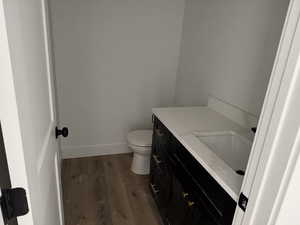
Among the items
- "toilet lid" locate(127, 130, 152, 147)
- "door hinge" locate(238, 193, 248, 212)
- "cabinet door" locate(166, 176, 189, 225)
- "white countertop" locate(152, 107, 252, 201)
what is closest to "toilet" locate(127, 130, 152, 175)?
"toilet lid" locate(127, 130, 152, 147)

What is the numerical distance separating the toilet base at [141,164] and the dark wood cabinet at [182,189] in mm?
320

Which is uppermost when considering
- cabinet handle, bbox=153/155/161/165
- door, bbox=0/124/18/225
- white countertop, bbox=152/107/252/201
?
door, bbox=0/124/18/225

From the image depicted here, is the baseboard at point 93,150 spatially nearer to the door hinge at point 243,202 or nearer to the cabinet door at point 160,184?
the cabinet door at point 160,184

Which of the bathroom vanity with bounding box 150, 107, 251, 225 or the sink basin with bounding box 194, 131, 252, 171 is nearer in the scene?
the bathroom vanity with bounding box 150, 107, 251, 225

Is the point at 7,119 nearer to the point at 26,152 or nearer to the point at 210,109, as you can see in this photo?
the point at 26,152

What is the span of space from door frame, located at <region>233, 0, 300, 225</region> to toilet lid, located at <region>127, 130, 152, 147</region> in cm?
151

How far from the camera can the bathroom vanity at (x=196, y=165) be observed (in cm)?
105

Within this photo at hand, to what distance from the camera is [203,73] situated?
2127 millimetres

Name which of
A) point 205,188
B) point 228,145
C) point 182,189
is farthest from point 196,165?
point 228,145

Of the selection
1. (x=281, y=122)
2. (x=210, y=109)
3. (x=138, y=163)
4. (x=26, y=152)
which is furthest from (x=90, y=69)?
(x=281, y=122)

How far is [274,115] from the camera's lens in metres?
0.64

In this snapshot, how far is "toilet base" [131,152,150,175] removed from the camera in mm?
2379

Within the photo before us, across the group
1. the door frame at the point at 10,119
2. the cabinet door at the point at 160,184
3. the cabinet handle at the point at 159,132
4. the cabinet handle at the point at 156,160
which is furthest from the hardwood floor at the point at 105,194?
the door frame at the point at 10,119

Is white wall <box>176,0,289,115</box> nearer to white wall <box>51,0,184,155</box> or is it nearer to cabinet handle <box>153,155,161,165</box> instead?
white wall <box>51,0,184,155</box>
